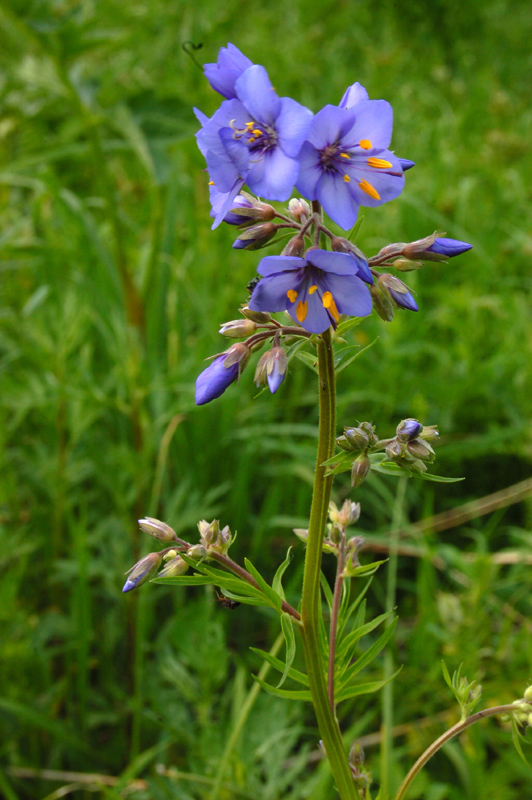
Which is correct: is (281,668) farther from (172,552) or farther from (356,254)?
(356,254)

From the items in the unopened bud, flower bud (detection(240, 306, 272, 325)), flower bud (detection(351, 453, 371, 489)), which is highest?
flower bud (detection(240, 306, 272, 325))

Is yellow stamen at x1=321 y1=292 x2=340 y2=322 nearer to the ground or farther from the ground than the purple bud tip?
nearer to the ground

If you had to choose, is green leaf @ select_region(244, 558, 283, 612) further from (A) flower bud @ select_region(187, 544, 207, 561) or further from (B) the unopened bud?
(B) the unopened bud

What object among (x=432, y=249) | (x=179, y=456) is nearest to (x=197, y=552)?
(x=432, y=249)

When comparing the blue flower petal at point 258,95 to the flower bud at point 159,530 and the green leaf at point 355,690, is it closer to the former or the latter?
the flower bud at point 159,530

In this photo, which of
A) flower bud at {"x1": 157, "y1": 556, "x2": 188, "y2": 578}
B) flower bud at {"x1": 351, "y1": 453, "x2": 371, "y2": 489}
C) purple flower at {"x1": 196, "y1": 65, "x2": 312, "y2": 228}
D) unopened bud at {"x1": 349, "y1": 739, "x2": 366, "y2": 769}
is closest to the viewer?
purple flower at {"x1": 196, "y1": 65, "x2": 312, "y2": 228}

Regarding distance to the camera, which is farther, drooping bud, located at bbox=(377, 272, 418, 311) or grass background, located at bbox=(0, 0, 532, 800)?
grass background, located at bbox=(0, 0, 532, 800)

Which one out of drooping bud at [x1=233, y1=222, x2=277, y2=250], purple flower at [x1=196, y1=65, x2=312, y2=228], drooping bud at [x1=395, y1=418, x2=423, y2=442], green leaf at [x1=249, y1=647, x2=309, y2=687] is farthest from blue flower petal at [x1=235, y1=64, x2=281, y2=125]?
green leaf at [x1=249, y1=647, x2=309, y2=687]
